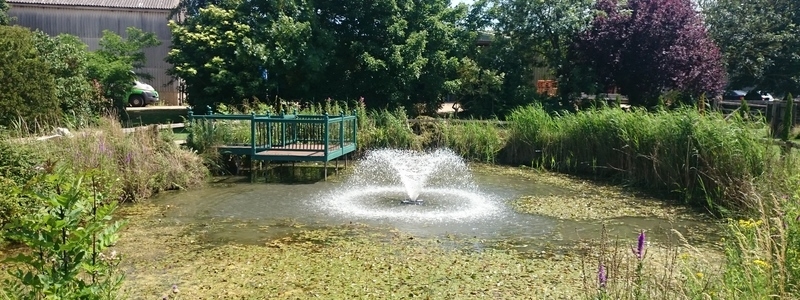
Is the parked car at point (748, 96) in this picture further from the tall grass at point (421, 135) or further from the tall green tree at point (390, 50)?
the tall grass at point (421, 135)

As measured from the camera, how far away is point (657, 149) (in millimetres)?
10383

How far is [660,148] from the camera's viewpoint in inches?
412

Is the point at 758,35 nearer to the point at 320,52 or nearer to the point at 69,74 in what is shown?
the point at 320,52

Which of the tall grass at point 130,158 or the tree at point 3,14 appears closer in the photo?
the tall grass at point 130,158

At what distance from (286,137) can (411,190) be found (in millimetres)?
4120

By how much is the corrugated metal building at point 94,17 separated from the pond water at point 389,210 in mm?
16563

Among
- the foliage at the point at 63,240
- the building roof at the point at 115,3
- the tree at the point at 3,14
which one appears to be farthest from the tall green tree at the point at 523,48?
the foliage at the point at 63,240

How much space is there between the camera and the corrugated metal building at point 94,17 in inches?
993

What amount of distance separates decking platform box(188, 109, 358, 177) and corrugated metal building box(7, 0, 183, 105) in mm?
14292

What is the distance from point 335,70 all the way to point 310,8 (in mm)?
1909

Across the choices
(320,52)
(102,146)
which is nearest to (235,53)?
(320,52)

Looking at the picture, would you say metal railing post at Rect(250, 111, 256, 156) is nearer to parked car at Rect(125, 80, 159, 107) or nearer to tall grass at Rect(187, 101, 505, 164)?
tall grass at Rect(187, 101, 505, 164)

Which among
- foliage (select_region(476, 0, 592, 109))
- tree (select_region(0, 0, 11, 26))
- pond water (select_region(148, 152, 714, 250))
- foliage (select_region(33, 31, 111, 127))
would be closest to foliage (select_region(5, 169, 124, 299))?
pond water (select_region(148, 152, 714, 250))

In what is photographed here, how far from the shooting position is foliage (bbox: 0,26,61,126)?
1080 cm
